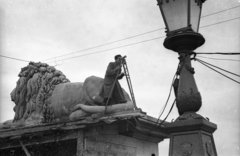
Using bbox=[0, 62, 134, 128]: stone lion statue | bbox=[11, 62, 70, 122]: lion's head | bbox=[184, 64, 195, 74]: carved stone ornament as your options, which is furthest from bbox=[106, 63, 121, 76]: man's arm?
bbox=[184, 64, 195, 74]: carved stone ornament

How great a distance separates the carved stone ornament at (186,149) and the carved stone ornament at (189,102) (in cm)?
50

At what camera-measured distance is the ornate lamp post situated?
512 centimetres

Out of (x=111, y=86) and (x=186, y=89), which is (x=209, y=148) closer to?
(x=186, y=89)

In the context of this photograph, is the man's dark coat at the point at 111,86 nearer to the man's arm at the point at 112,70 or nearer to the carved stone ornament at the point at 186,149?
the man's arm at the point at 112,70

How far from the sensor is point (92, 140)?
9727mm

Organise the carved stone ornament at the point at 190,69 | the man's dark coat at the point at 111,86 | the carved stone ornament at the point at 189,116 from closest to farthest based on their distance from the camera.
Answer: the carved stone ornament at the point at 189,116 → the carved stone ornament at the point at 190,69 → the man's dark coat at the point at 111,86

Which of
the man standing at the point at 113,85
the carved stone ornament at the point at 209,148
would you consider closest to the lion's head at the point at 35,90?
the man standing at the point at 113,85

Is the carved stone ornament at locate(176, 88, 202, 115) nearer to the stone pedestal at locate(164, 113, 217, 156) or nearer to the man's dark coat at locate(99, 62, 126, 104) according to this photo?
the stone pedestal at locate(164, 113, 217, 156)

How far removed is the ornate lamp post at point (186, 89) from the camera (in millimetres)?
5125

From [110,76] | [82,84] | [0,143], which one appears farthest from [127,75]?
[0,143]

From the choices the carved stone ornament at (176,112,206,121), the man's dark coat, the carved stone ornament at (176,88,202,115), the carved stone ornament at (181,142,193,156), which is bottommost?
the carved stone ornament at (181,142,193,156)

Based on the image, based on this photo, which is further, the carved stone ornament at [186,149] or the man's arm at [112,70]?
the man's arm at [112,70]

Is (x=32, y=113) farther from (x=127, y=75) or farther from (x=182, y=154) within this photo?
(x=182, y=154)

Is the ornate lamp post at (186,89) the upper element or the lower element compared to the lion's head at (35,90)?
lower
